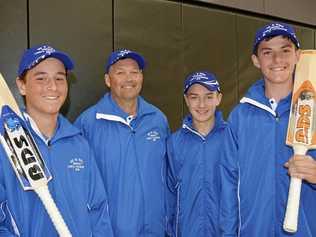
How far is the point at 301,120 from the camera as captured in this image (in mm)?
1555

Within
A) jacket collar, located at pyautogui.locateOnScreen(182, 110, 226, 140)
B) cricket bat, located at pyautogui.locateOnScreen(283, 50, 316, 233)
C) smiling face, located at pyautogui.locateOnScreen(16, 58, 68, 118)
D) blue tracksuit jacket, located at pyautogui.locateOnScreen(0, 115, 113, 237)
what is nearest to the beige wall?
jacket collar, located at pyautogui.locateOnScreen(182, 110, 226, 140)

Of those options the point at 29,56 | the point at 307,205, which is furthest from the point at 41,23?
the point at 307,205

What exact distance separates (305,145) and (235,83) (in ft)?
8.90

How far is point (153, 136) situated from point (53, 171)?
2.26ft

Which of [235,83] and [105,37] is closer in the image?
[105,37]

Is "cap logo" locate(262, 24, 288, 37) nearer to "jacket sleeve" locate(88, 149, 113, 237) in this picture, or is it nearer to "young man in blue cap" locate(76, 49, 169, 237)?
"young man in blue cap" locate(76, 49, 169, 237)

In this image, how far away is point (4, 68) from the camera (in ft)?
8.36

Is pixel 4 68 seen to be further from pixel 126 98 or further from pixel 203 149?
pixel 203 149

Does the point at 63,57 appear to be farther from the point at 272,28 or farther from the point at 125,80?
the point at 272,28

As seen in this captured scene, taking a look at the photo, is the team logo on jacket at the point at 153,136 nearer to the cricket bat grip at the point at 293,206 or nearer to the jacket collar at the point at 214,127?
the jacket collar at the point at 214,127

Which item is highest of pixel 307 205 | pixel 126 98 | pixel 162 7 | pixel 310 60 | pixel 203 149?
pixel 162 7

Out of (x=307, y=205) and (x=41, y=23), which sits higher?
(x=41, y=23)

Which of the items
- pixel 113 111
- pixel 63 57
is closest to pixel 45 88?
pixel 63 57

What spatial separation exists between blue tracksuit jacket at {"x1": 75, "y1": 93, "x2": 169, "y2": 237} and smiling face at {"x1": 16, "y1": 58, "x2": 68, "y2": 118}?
39 centimetres
